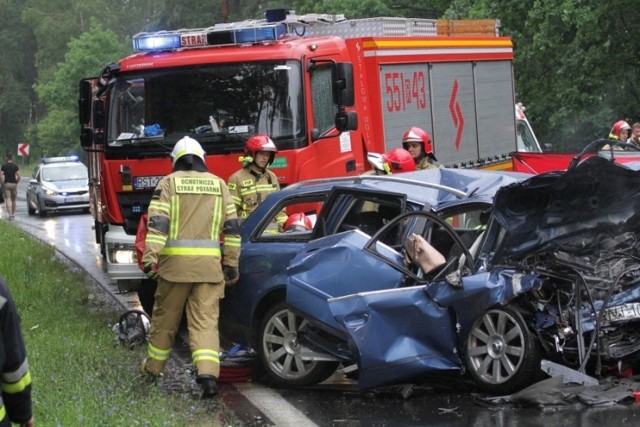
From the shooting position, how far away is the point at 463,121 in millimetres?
16219

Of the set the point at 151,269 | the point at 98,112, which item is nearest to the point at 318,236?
the point at 151,269

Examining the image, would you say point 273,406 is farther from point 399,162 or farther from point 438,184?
point 399,162

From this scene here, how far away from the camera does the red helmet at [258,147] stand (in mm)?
11016

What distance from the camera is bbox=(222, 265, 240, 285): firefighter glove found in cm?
883

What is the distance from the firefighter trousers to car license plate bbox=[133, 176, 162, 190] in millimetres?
3249

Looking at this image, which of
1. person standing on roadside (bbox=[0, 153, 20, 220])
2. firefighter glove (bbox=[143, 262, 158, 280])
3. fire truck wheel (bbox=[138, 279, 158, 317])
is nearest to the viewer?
firefighter glove (bbox=[143, 262, 158, 280])

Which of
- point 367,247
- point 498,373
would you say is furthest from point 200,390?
point 498,373

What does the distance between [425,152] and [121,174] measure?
9.82 feet

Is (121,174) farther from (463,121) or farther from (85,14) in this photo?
(85,14)

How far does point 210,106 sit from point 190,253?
11.5 ft

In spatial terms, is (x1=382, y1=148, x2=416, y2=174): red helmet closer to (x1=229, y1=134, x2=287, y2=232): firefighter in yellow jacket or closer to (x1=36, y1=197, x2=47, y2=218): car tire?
(x1=229, y1=134, x2=287, y2=232): firefighter in yellow jacket

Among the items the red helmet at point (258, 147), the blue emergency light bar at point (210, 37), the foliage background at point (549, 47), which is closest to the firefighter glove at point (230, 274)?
the red helmet at point (258, 147)

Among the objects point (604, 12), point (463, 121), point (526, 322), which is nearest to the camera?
point (526, 322)

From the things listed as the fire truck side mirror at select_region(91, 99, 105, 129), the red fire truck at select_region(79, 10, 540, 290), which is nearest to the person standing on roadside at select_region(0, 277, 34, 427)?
the red fire truck at select_region(79, 10, 540, 290)
